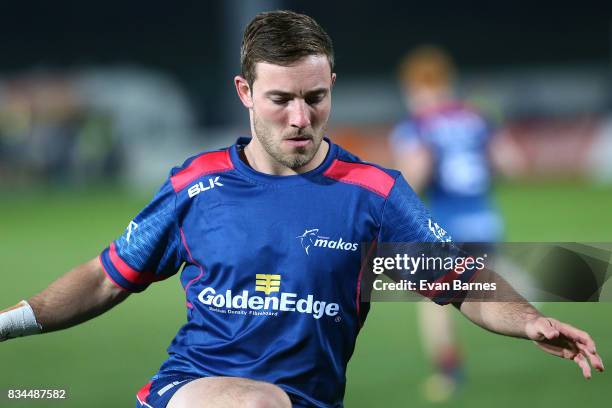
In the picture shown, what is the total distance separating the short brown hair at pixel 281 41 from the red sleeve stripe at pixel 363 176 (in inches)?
14.6

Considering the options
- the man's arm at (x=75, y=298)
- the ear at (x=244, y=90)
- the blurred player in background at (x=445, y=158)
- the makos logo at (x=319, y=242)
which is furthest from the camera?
the blurred player in background at (x=445, y=158)

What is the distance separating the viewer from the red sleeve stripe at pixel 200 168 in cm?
383

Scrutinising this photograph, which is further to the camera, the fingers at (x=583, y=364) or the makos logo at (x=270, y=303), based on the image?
the makos logo at (x=270, y=303)

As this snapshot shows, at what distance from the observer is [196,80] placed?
38.1 meters

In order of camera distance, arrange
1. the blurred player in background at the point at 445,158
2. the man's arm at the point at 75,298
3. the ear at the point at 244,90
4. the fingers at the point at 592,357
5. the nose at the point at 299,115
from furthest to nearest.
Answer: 1. the blurred player in background at the point at 445,158
2. the man's arm at the point at 75,298
3. the ear at the point at 244,90
4. the nose at the point at 299,115
5. the fingers at the point at 592,357

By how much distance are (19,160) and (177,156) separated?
462 centimetres

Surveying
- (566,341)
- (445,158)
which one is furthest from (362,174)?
(445,158)

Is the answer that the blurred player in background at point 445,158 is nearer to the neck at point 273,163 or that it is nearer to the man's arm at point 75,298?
the neck at point 273,163

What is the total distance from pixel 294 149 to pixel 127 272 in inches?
32.2

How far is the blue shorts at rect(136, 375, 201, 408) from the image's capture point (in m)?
3.56

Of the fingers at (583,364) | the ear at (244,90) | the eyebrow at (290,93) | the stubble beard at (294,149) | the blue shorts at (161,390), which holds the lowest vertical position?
the blue shorts at (161,390)

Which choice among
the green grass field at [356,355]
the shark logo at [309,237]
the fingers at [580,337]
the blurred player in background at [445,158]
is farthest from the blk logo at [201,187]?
the blurred player in background at [445,158]

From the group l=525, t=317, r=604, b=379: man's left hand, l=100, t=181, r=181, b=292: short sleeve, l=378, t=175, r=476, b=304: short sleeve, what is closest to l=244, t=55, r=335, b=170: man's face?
l=378, t=175, r=476, b=304: short sleeve

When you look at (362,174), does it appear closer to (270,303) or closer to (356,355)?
(270,303)
